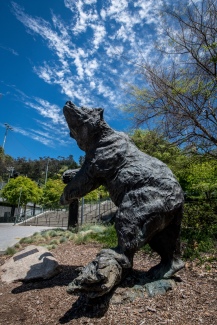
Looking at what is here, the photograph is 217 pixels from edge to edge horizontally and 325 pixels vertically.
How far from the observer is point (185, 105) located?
6746mm

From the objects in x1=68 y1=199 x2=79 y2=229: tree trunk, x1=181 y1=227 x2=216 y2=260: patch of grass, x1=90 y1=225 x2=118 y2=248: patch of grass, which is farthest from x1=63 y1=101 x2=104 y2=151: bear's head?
x1=68 y1=199 x2=79 y2=229: tree trunk

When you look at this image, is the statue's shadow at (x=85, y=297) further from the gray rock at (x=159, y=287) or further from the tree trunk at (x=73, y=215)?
the tree trunk at (x=73, y=215)

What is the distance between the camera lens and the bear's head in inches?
123

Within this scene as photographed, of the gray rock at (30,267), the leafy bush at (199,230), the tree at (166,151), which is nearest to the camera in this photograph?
the gray rock at (30,267)

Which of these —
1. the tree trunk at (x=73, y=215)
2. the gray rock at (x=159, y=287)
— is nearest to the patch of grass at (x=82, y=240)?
the tree trunk at (x=73, y=215)

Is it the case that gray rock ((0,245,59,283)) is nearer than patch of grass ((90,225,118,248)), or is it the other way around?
gray rock ((0,245,59,283))

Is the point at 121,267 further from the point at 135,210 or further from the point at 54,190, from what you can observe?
the point at 54,190

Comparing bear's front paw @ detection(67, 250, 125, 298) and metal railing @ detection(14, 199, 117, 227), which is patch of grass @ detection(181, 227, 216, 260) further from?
metal railing @ detection(14, 199, 117, 227)

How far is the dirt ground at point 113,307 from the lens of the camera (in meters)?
2.33

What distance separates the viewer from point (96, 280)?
2062 millimetres

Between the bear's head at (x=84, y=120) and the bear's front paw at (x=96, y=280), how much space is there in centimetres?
155

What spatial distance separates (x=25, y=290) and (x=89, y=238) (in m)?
3.97

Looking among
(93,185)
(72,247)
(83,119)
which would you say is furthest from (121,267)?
(72,247)

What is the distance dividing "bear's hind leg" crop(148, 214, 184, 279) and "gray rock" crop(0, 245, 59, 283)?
5.60ft
